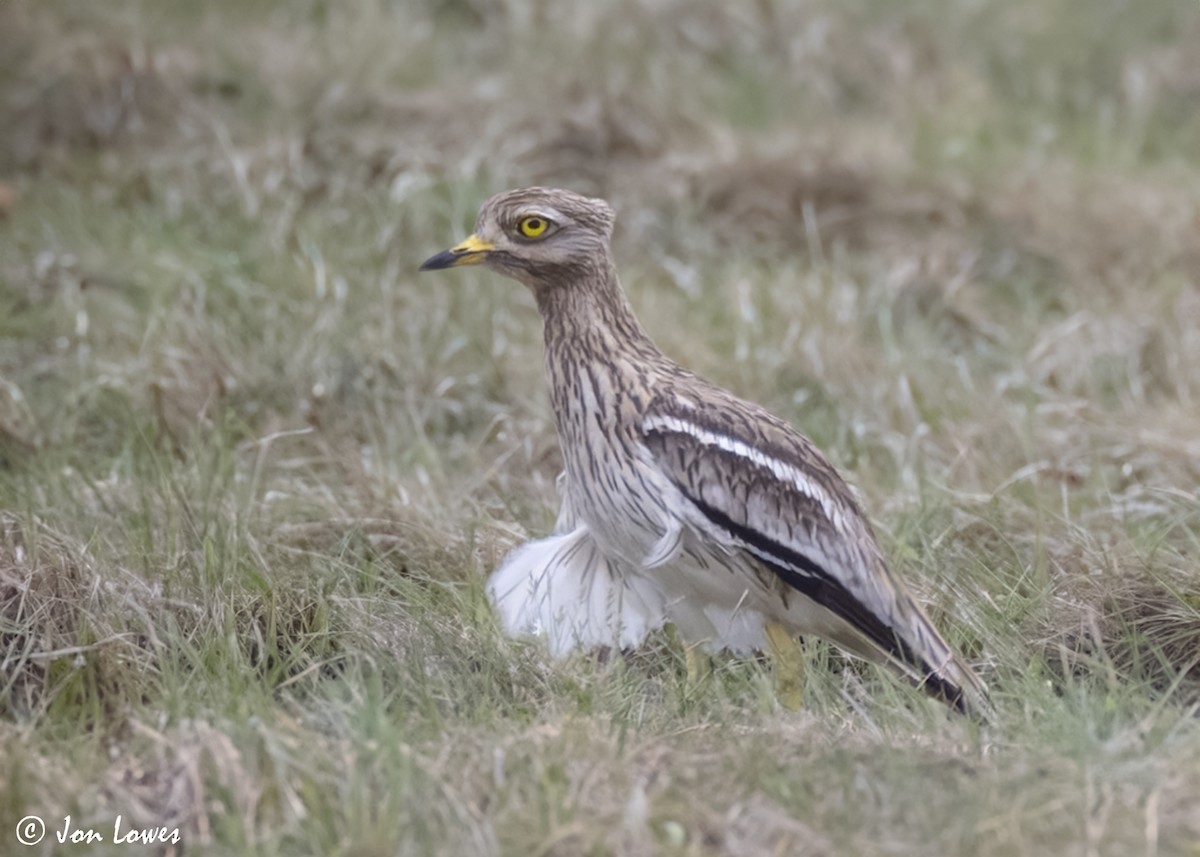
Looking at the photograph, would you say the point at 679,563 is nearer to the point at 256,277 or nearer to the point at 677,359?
the point at 677,359

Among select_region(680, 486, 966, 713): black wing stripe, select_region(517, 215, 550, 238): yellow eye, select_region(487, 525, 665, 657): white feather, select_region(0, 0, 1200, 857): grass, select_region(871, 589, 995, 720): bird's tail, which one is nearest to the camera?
select_region(0, 0, 1200, 857): grass

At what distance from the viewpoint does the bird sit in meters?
3.78

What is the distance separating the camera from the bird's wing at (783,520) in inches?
148

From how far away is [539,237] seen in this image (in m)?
4.05

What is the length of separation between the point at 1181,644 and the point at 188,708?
2.16 meters

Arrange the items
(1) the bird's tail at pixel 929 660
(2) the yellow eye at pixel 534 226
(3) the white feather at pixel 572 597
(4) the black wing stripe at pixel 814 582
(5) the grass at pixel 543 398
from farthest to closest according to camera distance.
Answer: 1. (2) the yellow eye at pixel 534 226
2. (3) the white feather at pixel 572 597
3. (4) the black wing stripe at pixel 814 582
4. (1) the bird's tail at pixel 929 660
5. (5) the grass at pixel 543 398

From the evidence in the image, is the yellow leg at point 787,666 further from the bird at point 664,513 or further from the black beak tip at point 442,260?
the black beak tip at point 442,260

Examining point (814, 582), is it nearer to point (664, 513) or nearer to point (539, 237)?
point (664, 513)

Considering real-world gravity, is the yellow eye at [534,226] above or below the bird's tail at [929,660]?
above

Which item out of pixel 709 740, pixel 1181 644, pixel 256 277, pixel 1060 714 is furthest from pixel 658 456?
pixel 256 277

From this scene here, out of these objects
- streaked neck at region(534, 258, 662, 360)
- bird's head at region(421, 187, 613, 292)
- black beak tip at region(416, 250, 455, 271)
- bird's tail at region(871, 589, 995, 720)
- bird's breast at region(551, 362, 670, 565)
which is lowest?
bird's tail at region(871, 589, 995, 720)

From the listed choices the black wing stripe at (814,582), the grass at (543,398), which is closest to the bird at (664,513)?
the black wing stripe at (814,582)

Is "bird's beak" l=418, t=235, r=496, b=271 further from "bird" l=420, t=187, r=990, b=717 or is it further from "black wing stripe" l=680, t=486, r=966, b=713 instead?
"black wing stripe" l=680, t=486, r=966, b=713

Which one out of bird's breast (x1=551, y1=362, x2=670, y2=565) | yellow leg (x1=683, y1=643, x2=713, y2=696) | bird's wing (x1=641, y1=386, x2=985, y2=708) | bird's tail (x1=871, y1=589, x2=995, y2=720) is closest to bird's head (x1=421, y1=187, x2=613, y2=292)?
bird's breast (x1=551, y1=362, x2=670, y2=565)
